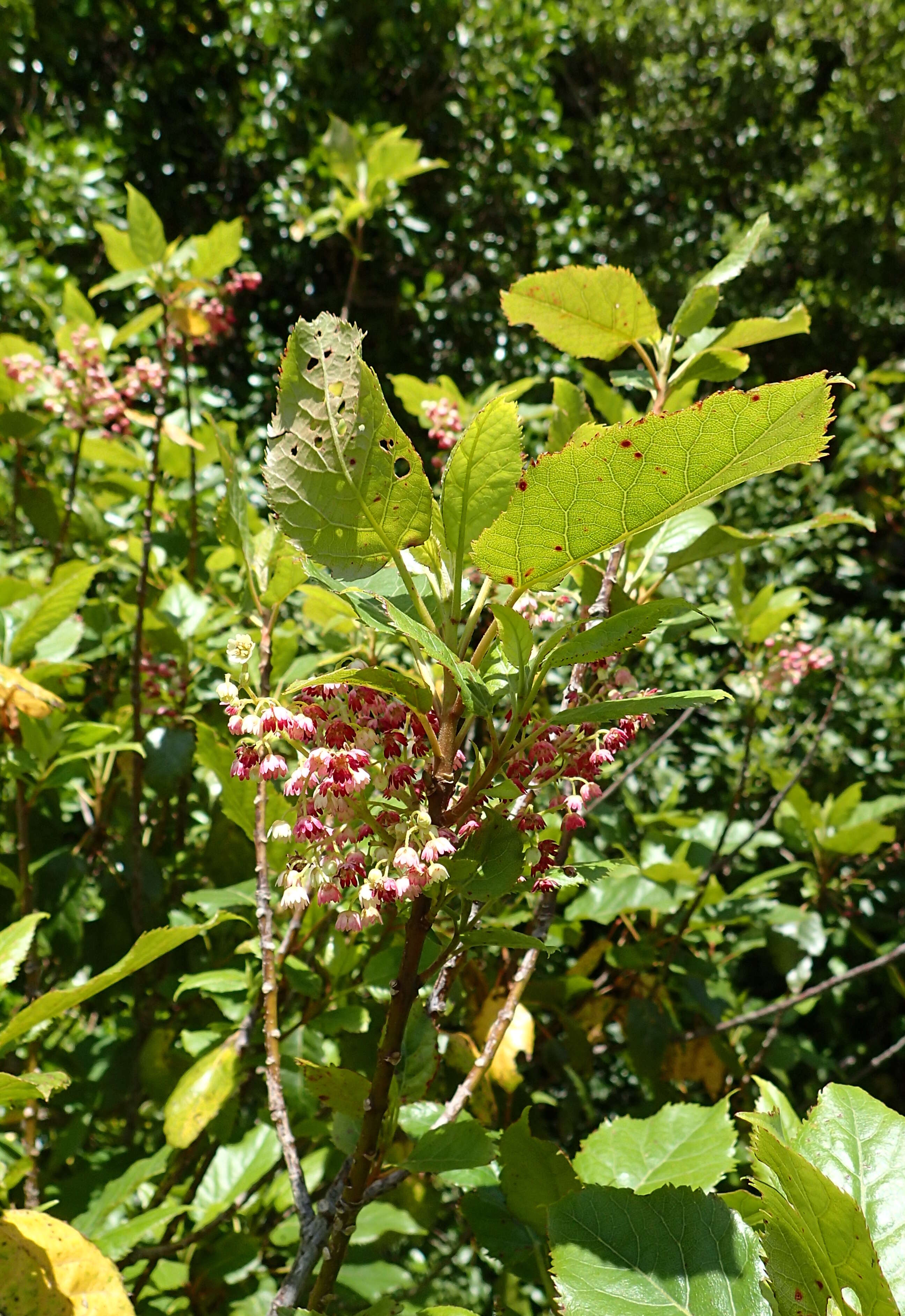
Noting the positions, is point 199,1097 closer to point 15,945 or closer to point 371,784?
point 15,945

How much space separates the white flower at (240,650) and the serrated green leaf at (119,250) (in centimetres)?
146

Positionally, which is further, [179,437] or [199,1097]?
[179,437]

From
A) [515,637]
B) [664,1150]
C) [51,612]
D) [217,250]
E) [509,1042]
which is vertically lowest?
[509,1042]

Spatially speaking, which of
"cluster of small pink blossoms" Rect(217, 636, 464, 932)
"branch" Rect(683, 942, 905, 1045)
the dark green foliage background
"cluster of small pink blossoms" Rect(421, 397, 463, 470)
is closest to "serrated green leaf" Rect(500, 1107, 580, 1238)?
"cluster of small pink blossoms" Rect(217, 636, 464, 932)

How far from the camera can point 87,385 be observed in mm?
1929

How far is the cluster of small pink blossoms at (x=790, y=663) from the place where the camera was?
2234mm

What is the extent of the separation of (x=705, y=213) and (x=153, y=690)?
471 cm

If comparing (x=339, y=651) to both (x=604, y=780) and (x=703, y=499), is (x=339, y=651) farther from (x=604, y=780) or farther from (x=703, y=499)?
(x=703, y=499)

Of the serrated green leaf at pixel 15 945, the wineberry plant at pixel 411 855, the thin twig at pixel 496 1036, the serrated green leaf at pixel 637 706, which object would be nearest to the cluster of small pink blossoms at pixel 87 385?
the wineberry plant at pixel 411 855

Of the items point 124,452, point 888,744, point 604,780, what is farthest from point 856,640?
point 124,452

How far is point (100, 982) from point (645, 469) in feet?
2.10

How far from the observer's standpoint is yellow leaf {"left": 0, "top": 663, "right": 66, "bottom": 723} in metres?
1.30

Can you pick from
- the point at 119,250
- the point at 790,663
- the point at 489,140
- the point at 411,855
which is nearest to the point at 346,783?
the point at 411,855

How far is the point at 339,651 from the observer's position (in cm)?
166
